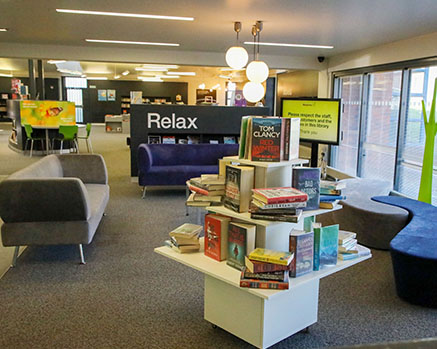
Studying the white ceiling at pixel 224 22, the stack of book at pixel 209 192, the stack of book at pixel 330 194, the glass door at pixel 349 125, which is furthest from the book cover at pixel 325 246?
the glass door at pixel 349 125

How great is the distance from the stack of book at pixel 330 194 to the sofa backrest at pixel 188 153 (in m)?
5.02

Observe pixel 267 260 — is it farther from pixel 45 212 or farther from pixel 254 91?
pixel 254 91

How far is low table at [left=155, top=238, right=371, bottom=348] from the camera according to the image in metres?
2.74

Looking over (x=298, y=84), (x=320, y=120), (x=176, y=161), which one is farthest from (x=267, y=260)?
(x=298, y=84)

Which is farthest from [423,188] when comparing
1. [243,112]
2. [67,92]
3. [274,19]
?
[67,92]

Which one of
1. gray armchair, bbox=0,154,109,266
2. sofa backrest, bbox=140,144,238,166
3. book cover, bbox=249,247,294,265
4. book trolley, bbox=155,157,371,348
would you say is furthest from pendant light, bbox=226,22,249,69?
book cover, bbox=249,247,294,265

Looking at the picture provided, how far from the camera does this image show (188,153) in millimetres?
8000

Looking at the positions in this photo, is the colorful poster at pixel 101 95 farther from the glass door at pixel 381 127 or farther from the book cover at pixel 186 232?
the book cover at pixel 186 232

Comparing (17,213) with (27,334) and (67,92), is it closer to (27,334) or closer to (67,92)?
(27,334)

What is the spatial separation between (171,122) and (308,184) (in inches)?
230

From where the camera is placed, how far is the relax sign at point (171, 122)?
8.40 metres

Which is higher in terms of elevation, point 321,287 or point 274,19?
point 274,19

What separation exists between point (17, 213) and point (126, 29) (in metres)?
3.60

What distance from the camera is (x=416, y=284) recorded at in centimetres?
364
